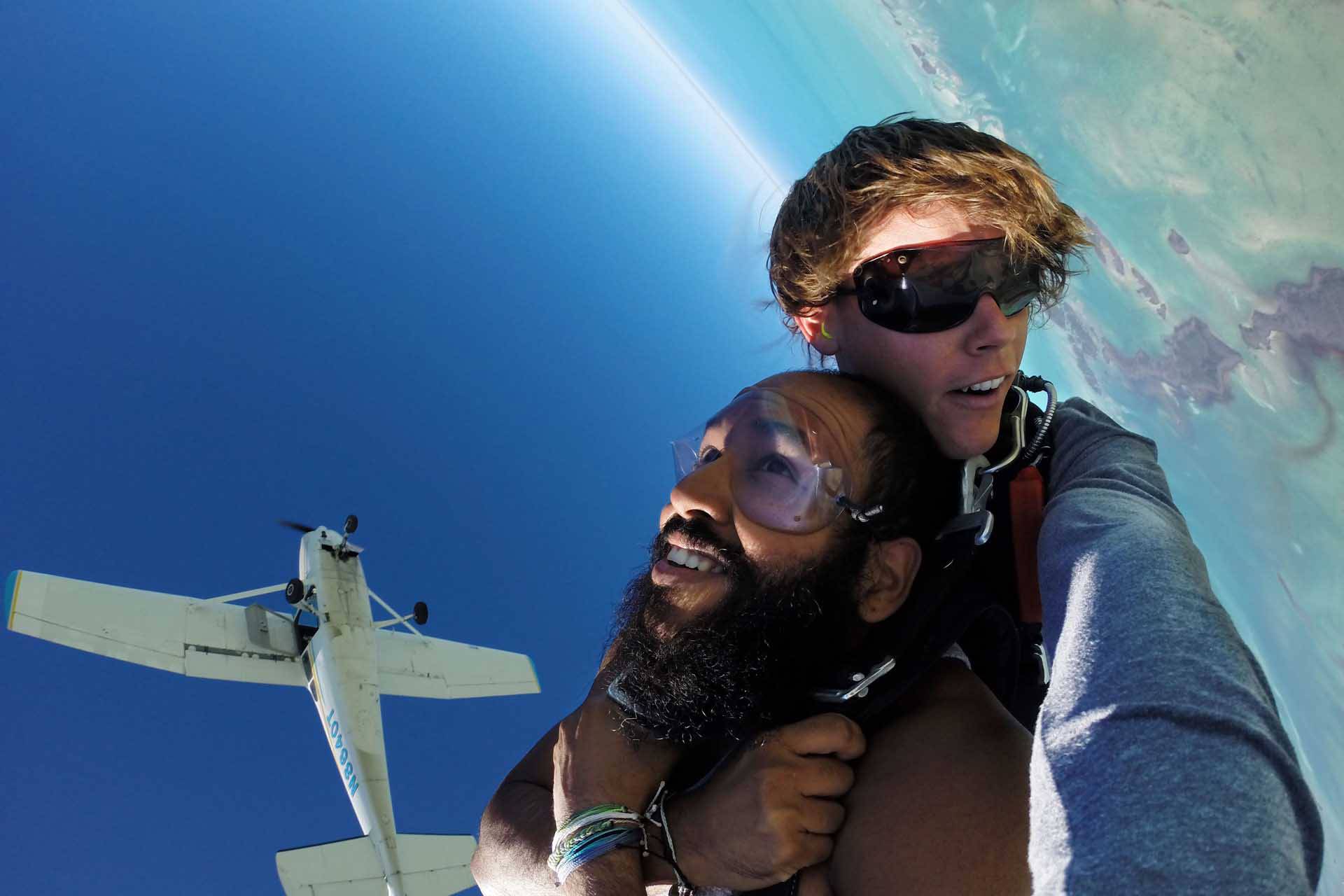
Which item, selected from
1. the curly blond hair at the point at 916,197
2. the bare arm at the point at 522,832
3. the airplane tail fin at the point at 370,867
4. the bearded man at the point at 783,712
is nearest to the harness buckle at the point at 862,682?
the bearded man at the point at 783,712

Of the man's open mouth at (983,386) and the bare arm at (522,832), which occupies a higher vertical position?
the man's open mouth at (983,386)

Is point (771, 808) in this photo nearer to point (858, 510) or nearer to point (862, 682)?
point (862, 682)

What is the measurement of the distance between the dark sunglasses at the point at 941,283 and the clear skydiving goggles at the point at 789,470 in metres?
0.40

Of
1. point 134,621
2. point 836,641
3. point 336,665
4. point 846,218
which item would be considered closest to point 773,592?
point 836,641

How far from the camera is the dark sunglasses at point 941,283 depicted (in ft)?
6.86

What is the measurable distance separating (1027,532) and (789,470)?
0.53 metres

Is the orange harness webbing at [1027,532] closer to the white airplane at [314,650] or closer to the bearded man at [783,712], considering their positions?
the bearded man at [783,712]

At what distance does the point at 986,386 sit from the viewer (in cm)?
206

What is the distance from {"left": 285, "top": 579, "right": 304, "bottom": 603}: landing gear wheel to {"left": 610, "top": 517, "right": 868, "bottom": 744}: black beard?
11159 mm

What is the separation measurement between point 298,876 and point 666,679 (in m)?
11.3

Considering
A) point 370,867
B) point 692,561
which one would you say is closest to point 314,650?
point 370,867

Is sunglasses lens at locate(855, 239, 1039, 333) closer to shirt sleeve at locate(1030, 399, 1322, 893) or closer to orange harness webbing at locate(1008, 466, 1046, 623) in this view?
orange harness webbing at locate(1008, 466, 1046, 623)

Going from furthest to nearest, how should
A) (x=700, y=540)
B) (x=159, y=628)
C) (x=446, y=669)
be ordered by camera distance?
(x=446, y=669), (x=159, y=628), (x=700, y=540)

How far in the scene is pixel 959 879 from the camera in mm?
1386
